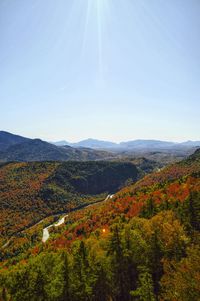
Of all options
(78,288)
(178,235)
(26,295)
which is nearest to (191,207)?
(178,235)

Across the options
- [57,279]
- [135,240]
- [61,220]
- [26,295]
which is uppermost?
[135,240]

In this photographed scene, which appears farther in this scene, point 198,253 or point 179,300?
point 198,253

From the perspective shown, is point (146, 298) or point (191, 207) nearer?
point (146, 298)

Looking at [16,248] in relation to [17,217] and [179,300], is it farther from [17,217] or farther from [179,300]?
[179,300]

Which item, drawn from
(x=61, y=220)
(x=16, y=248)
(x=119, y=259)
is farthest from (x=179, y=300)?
(x=61, y=220)

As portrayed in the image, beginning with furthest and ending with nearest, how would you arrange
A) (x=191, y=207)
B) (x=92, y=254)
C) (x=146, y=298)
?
1. (x=191, y=207)
2. (x=92, y=254)
3. (x=146, y=298)

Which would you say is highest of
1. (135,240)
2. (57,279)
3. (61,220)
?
(135,240)

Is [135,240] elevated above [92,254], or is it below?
above

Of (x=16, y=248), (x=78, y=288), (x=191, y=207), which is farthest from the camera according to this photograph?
(x=16, y=248)

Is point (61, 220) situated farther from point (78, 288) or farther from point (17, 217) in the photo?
point (78, 288)
